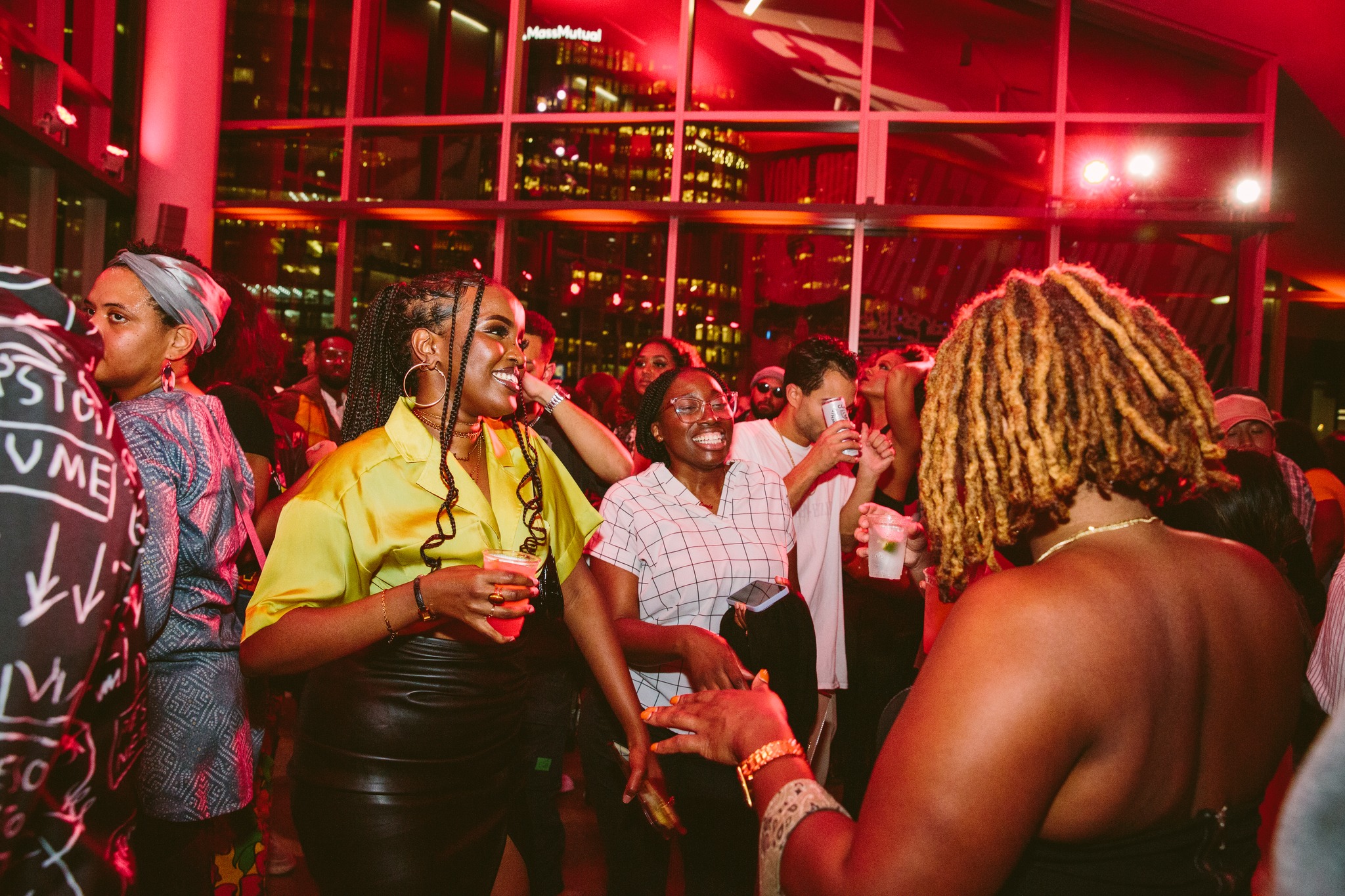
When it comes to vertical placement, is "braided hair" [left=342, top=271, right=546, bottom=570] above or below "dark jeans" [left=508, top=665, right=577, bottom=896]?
above

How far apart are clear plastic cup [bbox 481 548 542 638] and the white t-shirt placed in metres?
1.70

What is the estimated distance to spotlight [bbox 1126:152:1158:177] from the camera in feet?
28.7

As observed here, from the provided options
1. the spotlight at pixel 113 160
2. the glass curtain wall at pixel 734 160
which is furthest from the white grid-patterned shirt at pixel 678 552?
the spotlight at pixel 113 160

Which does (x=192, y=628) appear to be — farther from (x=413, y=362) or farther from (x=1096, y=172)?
(x=1096, y=172)

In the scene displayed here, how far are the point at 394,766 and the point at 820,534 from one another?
218 cm

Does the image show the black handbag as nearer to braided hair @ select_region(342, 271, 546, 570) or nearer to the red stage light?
braided hair @ select_region(342, 271, 546, 570)

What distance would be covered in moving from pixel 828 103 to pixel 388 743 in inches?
340

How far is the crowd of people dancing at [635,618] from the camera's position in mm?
1127

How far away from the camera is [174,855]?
7.27ft

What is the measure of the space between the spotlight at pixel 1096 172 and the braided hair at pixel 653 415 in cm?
701

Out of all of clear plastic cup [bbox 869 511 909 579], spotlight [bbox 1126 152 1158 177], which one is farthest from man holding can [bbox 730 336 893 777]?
spotlight [bbox 1126 152 1158 177]

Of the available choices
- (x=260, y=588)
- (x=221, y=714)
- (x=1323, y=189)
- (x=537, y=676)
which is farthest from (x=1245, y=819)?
(x=1323, y=189)

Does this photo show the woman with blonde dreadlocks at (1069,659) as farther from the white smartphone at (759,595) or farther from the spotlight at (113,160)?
the spotlight at (113,160)

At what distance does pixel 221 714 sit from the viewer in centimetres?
229
